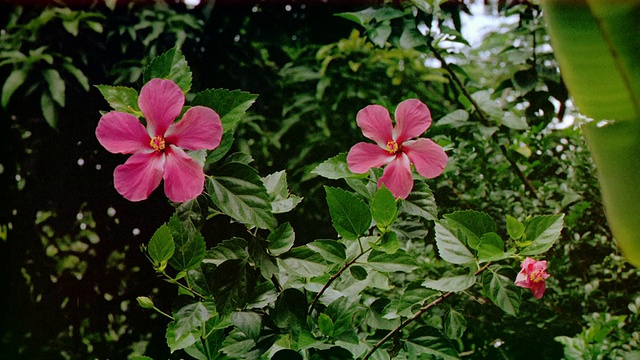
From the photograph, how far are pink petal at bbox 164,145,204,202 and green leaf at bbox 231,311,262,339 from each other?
0.46 ft

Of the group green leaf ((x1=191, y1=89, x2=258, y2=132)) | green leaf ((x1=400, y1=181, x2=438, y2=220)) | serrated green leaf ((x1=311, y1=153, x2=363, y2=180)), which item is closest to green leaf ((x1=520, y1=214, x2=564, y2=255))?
green leaf ((x1=400, y1=181, x2=438, y2=220))

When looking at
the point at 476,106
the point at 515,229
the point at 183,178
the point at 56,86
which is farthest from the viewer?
the point at 56,86

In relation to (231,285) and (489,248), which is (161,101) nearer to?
(231,285)

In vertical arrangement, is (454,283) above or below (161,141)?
below

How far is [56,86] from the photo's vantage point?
5.13 ft

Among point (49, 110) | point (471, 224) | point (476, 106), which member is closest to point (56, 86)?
point (49, 110)

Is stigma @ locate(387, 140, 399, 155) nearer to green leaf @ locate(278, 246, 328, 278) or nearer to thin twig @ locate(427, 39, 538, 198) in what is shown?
green leaf @ locate(278, 246, 328, 278)

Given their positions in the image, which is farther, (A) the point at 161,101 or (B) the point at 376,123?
(B) the point at 376,123

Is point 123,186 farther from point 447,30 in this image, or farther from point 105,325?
point 105,325

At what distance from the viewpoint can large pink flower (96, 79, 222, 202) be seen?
1.59ft

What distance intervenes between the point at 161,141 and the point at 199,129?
0.14 feet

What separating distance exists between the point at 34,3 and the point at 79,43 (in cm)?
24

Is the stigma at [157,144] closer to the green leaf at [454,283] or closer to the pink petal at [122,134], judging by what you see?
the pink petal at [122,134]

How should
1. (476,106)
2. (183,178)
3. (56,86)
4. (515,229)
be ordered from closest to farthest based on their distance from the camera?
(183,178) < (515,229) < (476,106) < (56,86)
